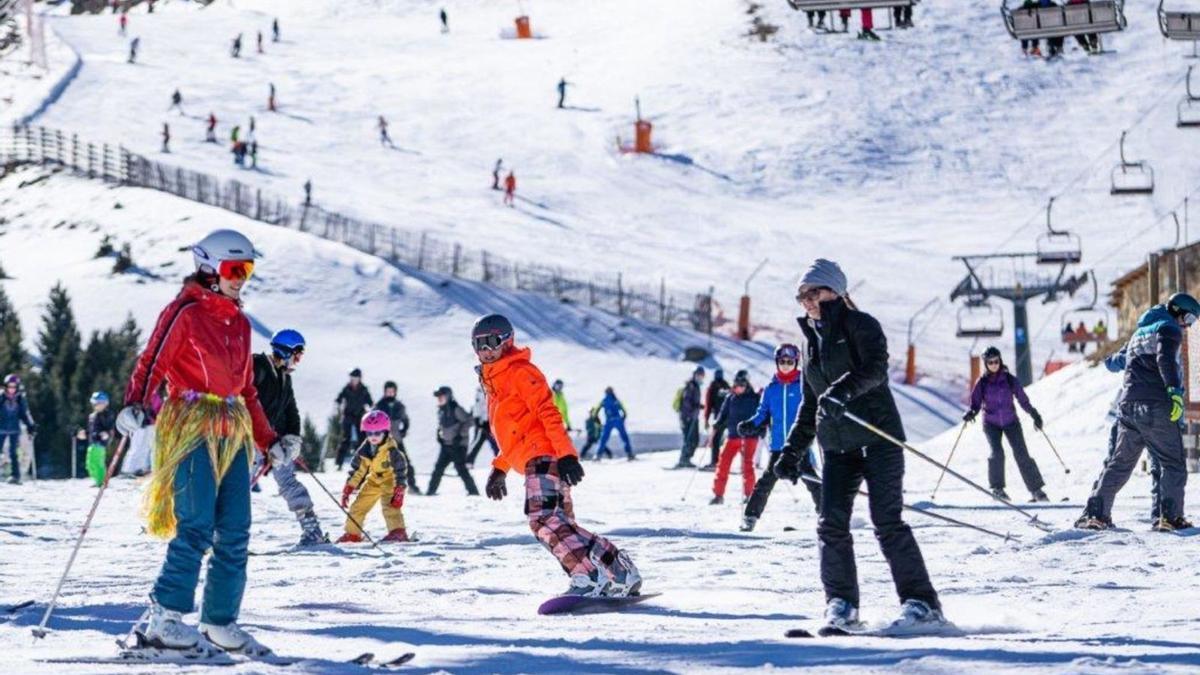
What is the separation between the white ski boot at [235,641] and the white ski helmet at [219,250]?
48.4 inches

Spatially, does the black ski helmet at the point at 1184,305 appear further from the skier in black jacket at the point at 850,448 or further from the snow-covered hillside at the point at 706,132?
the snow-covered hillside at the point at 706,132

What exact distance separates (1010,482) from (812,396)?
41.3 feet

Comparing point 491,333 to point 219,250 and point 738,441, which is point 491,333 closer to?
point 219,250

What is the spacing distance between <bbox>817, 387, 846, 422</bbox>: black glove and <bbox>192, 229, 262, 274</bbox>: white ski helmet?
7.16 ft

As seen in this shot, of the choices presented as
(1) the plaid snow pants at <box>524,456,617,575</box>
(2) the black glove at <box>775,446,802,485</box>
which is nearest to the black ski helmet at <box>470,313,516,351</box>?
(1) the plaid snow pants at <box>524,456,617,575</box>

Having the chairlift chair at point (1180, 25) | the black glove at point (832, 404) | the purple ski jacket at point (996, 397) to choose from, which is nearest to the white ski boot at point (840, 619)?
the black glove at point (832, 404)

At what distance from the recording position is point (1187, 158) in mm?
72875

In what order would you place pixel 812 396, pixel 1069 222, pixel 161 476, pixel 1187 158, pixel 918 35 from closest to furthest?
pixel 161 476, pixel 812 396, pixel 1069 222, pixel 1187 158, pixel 918 35

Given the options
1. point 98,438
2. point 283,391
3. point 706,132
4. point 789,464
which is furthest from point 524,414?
point 706,132

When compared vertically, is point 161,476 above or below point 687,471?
above

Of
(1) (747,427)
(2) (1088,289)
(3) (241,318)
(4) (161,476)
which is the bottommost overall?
(2) (1088,289)

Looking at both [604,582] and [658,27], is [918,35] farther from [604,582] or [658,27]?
[604,582]

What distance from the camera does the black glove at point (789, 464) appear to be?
7250 millimetres

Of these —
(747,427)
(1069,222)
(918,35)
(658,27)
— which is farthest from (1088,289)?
(747,427)
